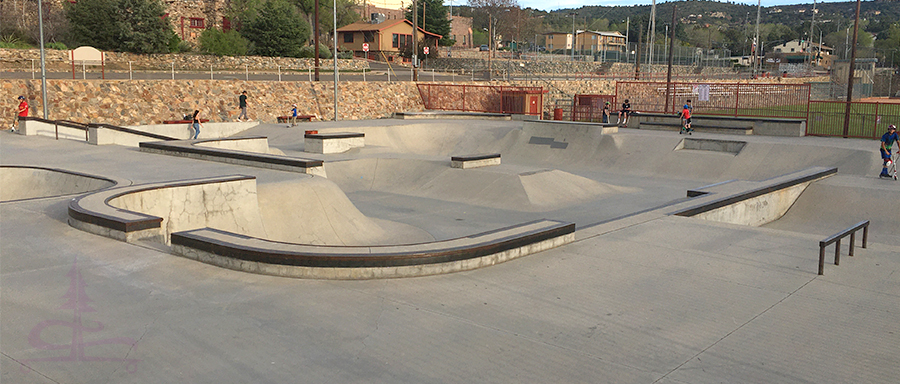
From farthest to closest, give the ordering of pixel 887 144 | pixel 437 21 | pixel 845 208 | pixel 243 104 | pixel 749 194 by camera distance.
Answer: pixel 437 21 < pixel 243 104 < pixel 887 144 < pixel 845 208 < pixel 749 194

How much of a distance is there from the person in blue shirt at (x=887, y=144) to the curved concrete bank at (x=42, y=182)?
19.4m

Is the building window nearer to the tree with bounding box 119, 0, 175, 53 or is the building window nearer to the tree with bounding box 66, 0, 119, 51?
the tree with bounding box 119, 0, 175, 53

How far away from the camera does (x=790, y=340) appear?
6.51 metres

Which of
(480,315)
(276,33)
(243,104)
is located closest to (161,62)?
(276,33)

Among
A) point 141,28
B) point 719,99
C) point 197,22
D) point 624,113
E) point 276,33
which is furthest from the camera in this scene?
point 197,22

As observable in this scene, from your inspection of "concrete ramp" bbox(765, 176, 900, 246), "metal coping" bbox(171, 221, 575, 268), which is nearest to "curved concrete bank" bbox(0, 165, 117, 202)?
"metal coping" bbox(171, 221, 575, 268)

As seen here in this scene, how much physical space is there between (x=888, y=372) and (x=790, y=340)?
847mm

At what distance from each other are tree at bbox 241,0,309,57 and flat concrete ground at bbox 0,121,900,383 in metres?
44.8

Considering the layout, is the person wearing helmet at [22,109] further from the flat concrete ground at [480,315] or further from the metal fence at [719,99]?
the metal fence at [719,99]

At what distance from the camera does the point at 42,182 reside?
50.8 feet

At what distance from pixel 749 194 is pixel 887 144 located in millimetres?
6305

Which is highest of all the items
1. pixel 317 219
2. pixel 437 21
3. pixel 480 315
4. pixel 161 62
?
pixel 437 21

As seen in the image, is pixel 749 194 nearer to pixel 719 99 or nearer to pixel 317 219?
pixel 317 219

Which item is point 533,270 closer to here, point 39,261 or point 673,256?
point 673,256
